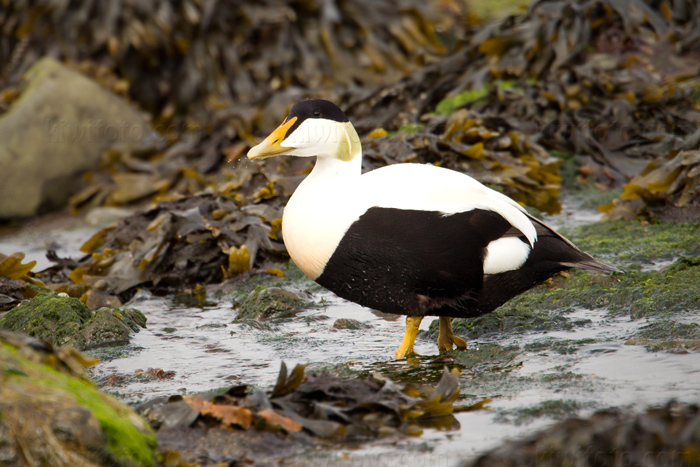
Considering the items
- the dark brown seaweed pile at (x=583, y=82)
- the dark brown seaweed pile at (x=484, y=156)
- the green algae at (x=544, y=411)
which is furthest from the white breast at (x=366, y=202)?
the dark brown seaweed pile at (x=583, y=82)

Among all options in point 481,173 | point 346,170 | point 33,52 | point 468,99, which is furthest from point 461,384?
point 33,52

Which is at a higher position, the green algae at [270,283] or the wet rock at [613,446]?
the wet rock at [613,446]

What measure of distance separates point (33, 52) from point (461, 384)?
330 inches

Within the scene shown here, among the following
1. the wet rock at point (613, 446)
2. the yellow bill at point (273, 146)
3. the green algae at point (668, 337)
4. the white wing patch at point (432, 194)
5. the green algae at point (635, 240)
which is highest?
the yellow bill at point (273, 146)

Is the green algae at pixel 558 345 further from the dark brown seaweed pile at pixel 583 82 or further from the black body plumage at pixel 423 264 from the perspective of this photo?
the dark brown seaweed pile at pixel 583 82

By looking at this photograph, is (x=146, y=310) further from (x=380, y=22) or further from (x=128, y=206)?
(x=380, y=22)

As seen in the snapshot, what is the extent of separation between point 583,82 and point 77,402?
6023 millimetres

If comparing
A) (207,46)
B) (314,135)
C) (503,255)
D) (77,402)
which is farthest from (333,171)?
(207,46)

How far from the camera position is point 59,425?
2.23 meters

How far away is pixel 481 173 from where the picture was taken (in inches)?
235

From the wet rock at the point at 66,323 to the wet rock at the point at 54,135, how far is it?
192 inches

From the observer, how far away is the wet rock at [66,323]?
388 cm

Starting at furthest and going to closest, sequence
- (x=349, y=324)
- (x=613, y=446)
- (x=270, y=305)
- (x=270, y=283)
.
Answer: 1. (x=270, y=283)
2. (x=270, y=305)
3. (x=349, y=324)
4. (x=613, y=446)

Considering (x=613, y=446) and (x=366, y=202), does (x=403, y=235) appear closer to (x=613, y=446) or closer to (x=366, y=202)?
(x=366, y=202)
